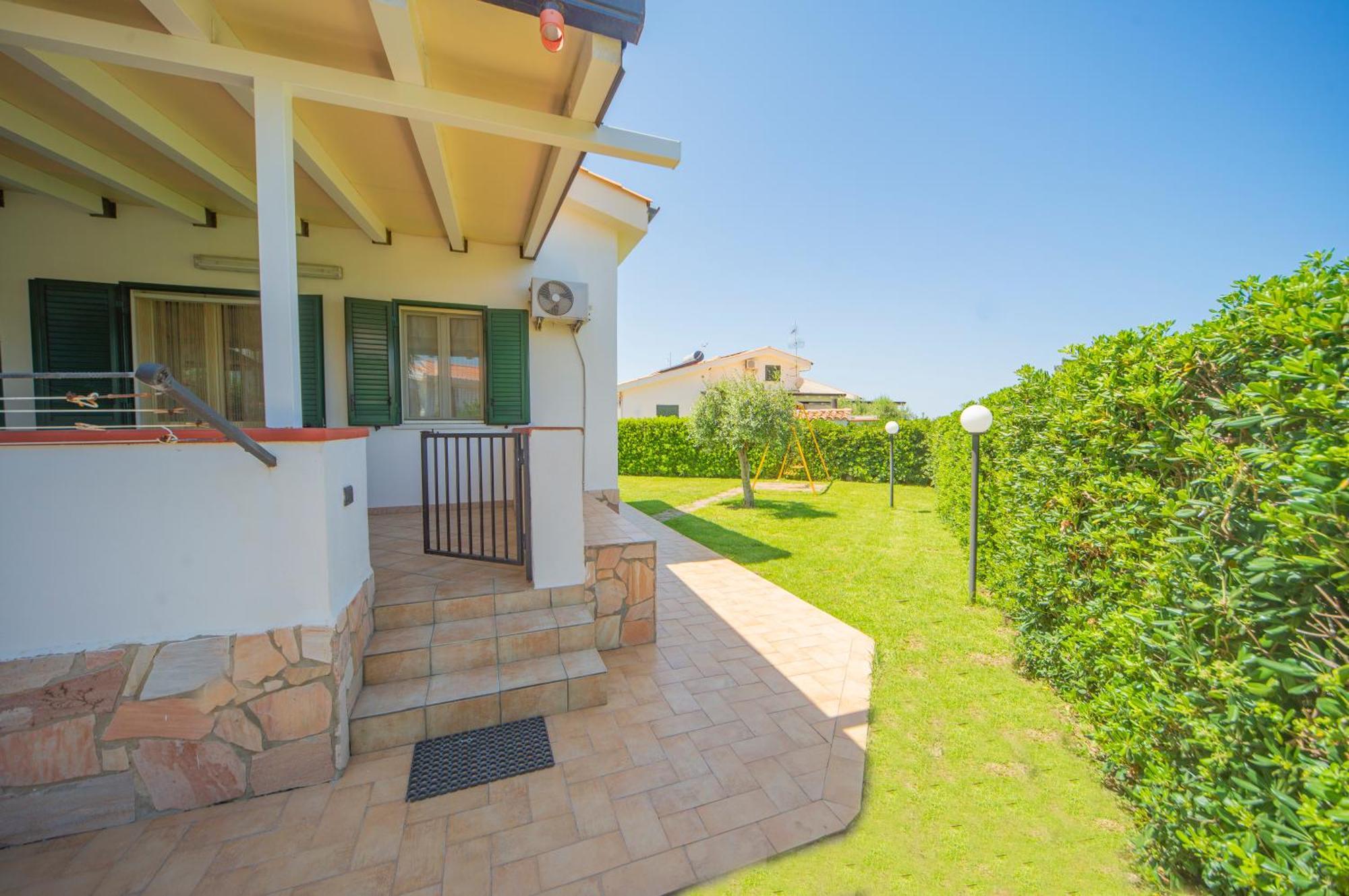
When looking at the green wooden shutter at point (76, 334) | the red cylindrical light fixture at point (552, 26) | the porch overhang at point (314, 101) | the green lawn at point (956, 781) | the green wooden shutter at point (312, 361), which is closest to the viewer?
the green lawn at point (956, 781)

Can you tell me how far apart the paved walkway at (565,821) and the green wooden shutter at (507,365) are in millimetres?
3868

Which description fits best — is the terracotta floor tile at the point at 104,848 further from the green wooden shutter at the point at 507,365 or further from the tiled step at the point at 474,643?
the green wooden shutter at the point at 507,365

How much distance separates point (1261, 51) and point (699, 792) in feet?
30.1

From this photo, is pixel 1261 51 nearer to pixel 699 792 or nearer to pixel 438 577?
pixel 699 792

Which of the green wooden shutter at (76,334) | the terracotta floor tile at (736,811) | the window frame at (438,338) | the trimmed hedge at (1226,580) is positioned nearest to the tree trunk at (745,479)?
the window frame at (438,338)

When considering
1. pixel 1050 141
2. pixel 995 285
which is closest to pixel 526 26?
pixel 1050 141

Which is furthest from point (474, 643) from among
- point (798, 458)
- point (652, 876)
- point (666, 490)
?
point (798, 458)

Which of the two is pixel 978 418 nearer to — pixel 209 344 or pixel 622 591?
pixel 622 591

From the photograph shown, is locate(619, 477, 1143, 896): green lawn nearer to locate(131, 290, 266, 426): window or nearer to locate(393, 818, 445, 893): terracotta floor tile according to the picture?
locate(393, 818, 445, 893): terracotta floor tile

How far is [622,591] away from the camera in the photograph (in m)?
3.95

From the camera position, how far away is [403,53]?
284cm

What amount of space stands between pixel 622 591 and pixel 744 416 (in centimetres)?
738

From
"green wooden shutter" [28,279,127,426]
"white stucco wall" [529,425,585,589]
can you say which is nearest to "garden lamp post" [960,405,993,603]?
"white stucco wall" [529,425,585,589]

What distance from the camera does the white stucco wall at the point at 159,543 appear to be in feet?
7.02
